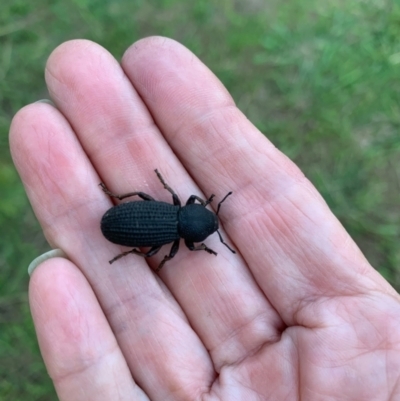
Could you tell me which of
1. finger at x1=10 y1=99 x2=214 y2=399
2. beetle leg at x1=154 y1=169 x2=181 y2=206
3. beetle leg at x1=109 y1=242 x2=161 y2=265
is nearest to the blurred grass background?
finger at x1=10 y1=99 x2=214 y2=399

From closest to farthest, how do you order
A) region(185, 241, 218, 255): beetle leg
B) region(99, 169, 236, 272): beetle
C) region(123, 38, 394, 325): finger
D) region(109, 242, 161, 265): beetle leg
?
region(123, 38, 394, 325): finger, region(99, 169, 236, 272): beetle, region(109, 242, 161, 265): beetle leg, region(185, 241, 218, 255): beetle leg

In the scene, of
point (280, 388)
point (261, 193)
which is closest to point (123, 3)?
point (261, 193)

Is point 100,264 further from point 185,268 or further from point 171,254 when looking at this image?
point 185,268

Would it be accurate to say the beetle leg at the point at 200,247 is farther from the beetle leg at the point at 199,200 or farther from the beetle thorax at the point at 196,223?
the beetle leg at the point at 199,200

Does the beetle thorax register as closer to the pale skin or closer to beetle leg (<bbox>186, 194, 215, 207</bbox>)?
beetle leg (<bbox>186, 194, 215, 207</bbox>)

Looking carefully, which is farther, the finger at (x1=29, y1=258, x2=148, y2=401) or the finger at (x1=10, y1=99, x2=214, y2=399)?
the finger at (x1=10, y1=99, x2=214, y2=399)

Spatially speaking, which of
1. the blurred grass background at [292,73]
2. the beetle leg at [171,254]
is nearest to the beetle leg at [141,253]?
the beetle leg at [171,254]

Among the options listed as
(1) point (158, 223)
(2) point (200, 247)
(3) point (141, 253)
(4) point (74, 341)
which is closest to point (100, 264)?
(3) point (141, 253)
